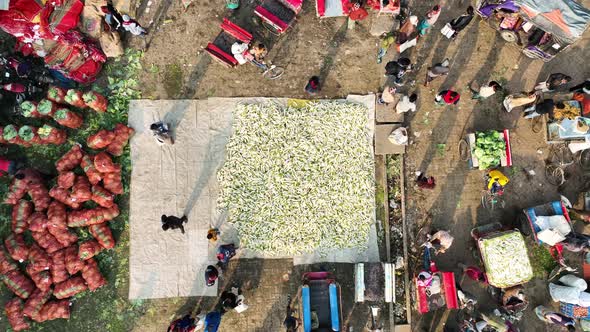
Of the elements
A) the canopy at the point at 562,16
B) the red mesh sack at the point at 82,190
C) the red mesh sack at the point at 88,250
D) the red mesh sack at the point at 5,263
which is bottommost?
the red mesh sack at the point at 5,263

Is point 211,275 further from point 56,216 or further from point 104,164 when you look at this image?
point 56,216

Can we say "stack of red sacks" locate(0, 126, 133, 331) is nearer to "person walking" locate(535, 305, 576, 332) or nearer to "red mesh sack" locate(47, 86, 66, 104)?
"red mesh sack" locate(47, 86, 66, 104)

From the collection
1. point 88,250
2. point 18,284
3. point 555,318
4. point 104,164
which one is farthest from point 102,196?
point 555,318

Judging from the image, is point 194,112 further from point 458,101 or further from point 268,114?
point 458,101

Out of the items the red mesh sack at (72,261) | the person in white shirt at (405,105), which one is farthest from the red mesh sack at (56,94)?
the person in white shirt at (405,105)

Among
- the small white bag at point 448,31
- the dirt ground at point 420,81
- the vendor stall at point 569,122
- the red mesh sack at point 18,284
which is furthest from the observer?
the dirt ground at point 420,81

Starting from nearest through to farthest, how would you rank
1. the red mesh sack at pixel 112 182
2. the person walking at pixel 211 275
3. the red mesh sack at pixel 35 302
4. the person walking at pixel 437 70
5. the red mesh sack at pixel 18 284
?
the person walking at pixel 211 275 < the red mesh sack at pixel 35 302 < the red mesh sack at pixel 18 284 < the red mesh sack at pixel 112 182 < the person walking at pixel 437 70

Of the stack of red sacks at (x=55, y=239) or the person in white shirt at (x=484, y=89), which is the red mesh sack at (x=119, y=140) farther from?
the person in white shirt at (x=484, y=89)
